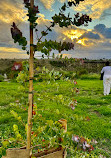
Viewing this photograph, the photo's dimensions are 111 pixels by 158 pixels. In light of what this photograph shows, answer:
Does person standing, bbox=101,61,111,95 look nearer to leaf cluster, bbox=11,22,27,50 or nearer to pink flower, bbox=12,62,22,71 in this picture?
leaf cluster, bbox=11,22,27,50

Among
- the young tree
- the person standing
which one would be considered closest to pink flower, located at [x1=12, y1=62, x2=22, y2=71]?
the young tree

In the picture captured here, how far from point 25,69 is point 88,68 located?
26666 mm

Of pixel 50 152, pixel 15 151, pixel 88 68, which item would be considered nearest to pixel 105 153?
pixel 50 152

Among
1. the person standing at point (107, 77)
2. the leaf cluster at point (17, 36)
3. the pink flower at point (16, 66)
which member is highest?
the leaf cluster at point (17, 36)

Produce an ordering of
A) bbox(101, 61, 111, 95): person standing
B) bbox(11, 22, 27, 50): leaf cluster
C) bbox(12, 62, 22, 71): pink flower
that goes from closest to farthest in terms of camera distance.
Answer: bbox(12, 62, 22, 71): pink flower → bbox(11, 22, 27, 50): leaf cluster → bbox(101, 61, 111, 95): person standing

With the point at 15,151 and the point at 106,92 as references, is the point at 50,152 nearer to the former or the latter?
the point at 15,151

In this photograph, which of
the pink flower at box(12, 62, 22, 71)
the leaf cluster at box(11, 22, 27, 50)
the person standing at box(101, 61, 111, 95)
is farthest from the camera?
the person standing at box(101, 61, 111, 95)

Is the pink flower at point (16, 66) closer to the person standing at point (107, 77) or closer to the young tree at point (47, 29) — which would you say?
the young tree at point (47, 29)

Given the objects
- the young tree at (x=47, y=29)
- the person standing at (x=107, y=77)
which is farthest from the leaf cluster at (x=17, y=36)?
the person standing at (x=107, y=77)

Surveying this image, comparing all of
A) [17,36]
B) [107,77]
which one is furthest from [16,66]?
[107,77]

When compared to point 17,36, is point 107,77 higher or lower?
lower

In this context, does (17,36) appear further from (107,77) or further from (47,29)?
(107,77)

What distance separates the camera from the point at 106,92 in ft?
38.2

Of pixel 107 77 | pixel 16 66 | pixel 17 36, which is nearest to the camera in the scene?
pixel 16 66
